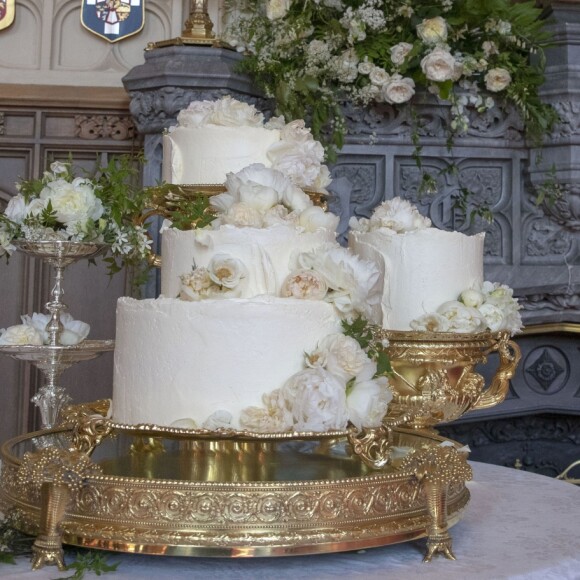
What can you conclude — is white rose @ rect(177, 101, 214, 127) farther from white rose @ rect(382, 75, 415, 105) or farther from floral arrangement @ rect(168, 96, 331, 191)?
white rose @ rect(382, 75, 415, 105)

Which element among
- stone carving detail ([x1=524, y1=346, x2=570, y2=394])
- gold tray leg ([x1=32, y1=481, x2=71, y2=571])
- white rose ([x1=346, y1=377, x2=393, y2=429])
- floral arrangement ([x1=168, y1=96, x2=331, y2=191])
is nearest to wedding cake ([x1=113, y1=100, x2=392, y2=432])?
white rose ([x1=346, y1=377, x2=393, y2=429])

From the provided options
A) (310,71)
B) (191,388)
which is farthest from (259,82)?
(191,388)

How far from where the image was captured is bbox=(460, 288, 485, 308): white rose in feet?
7.26

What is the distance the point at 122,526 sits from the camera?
1512mm

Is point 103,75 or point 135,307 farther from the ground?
point 103,75

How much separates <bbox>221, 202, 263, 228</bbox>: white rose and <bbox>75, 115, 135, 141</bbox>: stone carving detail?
2522 mm

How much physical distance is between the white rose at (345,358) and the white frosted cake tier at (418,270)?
0.62 meters

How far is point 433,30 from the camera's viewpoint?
3562 mm

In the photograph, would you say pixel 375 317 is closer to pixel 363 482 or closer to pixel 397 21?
pixel 363 482

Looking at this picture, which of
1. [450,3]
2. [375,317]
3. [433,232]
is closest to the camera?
[375,317]

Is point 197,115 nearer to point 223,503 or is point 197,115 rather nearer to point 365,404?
point 365,404

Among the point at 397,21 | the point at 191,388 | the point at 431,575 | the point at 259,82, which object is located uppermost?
the point at 397,21

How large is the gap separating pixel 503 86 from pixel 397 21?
48cm

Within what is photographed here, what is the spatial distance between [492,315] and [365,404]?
707 mm
